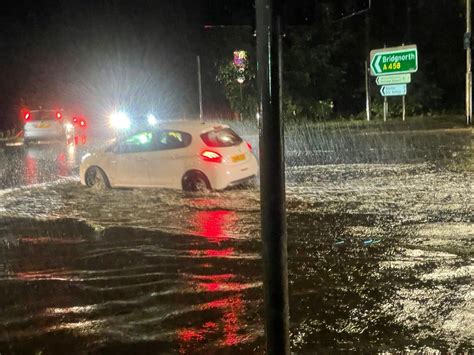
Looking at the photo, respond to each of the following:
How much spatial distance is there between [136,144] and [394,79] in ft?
Answer: 76.2

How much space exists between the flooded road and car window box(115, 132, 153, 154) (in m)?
0.92

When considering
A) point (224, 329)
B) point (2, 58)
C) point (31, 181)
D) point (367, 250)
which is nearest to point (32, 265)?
point (224, 329)

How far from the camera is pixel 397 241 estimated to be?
9016 mm

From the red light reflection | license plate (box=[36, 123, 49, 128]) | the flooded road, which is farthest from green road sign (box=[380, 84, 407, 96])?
the red light reflection

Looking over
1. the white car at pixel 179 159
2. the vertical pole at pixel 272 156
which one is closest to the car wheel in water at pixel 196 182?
the white car at pixel 179 159

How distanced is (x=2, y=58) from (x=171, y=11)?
16164mm

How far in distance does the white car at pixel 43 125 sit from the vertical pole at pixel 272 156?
2750 centimetres

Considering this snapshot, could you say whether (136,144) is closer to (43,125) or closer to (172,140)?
(172,140)

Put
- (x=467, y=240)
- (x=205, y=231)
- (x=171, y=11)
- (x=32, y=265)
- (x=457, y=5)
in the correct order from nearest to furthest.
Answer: (x=32, y=265) < (x=467, y=240) < (x=205, y=231) < (x=457, y=5) < (x=171, y=11)

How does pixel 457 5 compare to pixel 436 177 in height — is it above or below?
above

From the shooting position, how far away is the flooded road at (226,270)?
5762mm

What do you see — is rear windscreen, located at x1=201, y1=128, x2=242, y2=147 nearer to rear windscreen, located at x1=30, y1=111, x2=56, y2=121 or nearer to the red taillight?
the red taillight

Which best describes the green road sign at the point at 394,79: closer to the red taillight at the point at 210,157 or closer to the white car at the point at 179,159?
the white car at the point at 179,159

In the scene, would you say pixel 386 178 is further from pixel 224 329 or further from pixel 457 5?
pixel 457 5
